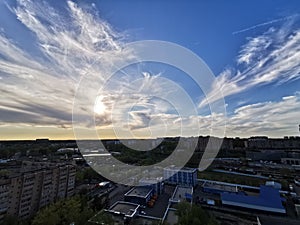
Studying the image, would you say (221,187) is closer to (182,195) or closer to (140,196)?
(182,195)

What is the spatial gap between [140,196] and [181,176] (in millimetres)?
2321

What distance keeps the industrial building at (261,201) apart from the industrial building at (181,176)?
1.52 metres

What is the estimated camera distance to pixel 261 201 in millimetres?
4605

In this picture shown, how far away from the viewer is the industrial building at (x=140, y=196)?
459cm

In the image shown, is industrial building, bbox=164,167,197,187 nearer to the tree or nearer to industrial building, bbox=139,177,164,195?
industrial building, bbox=139,177,164,195

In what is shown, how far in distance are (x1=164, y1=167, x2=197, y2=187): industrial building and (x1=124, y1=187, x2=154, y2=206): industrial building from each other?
1.71m

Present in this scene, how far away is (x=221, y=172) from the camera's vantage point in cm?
836

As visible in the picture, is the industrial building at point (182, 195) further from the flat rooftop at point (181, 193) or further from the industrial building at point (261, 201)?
the industrial building at point (261, 201)

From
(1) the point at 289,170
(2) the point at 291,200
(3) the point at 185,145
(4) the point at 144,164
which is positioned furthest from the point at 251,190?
(3) the point at 185,145

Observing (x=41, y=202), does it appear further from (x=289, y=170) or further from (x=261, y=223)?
(x=289, y=170)

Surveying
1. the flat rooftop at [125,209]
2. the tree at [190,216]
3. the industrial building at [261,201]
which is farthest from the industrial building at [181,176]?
the tree at [190,216]

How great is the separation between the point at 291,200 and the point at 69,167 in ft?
21.4

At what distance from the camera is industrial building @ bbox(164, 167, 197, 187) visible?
6.34 metres

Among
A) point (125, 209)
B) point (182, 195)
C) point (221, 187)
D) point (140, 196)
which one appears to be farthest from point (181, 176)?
point (125, 209)
